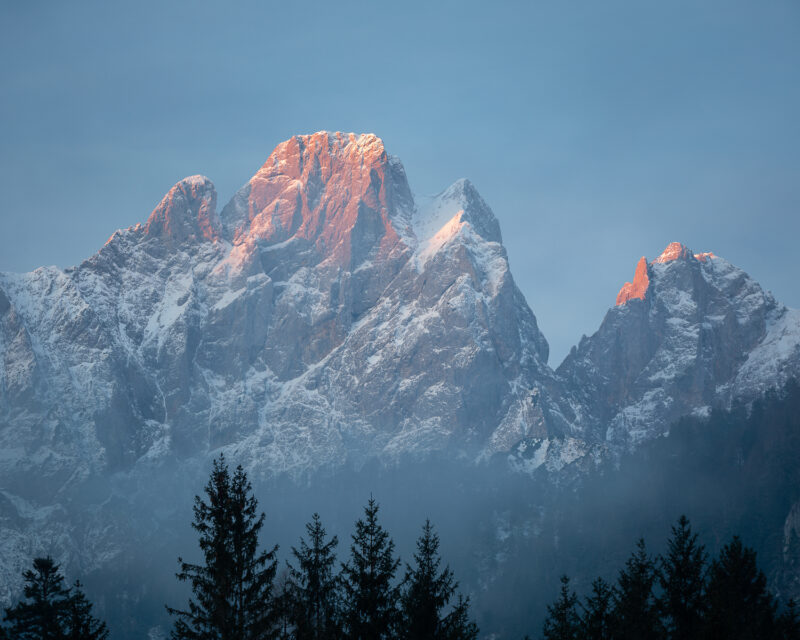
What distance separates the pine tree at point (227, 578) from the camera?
55875 mm

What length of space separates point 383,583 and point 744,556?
28751 millimetres

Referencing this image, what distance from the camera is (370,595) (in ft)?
199

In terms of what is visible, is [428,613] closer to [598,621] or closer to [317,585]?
[317,585]

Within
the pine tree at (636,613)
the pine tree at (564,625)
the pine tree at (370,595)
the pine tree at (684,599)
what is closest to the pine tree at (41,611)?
the pine tree at (370,595)

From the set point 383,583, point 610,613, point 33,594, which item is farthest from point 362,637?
point 33,594

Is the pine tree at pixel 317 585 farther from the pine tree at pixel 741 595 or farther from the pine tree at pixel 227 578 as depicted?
the pine tree at pixel 741 595

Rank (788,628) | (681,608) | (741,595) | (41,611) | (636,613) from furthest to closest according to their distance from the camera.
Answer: (741,595), (41,611), (681,608), (636,613), (788,628)

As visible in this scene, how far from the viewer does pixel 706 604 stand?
69188mm

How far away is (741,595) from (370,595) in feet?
92.0

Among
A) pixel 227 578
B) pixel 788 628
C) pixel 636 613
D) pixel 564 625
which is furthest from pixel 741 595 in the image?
pixel 227 578

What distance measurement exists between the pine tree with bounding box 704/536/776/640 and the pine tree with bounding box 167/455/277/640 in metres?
26.2

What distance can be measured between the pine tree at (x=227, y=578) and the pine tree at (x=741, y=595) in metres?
26.2

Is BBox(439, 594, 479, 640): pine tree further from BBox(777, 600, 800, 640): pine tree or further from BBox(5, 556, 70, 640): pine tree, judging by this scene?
BBox(5, 556, 70, 640): pine tree

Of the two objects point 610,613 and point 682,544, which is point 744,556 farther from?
point 610,613
